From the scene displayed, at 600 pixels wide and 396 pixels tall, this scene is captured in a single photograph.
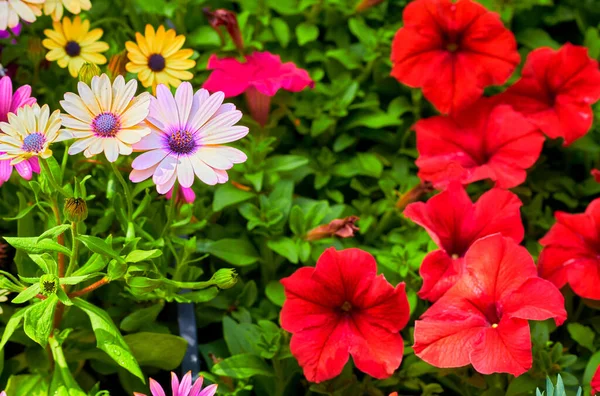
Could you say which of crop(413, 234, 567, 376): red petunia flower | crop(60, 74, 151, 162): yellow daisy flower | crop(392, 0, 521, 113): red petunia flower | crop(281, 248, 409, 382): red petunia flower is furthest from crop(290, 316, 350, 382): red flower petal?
crop(392, 0, 521, 113): red petunia flower

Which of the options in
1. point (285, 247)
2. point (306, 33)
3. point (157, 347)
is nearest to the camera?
point (157, 347)

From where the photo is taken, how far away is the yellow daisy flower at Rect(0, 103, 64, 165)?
0.76m

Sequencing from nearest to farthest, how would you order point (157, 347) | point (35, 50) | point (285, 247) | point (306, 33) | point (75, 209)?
point (75, 209) < point (157, 347) < point (285, 247) < point (35, 50) < point (306, 33)

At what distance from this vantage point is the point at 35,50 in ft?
3.97

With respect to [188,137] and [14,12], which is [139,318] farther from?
[14,12]

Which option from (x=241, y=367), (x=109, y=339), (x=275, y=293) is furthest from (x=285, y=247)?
(x=109, y=339)

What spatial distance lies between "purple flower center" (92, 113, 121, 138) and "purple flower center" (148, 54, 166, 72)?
276mm

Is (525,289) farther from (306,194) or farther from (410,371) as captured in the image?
(306,194)

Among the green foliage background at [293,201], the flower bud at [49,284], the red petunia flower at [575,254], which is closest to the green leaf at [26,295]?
the flower bud at [49,284]

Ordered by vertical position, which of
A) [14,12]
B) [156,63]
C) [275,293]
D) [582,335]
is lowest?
[582,335]

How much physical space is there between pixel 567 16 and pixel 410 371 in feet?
2.77

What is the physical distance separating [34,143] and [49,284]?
0.15 meters

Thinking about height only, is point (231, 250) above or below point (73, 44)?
below

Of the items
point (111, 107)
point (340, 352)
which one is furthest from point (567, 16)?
point (111, 107)
